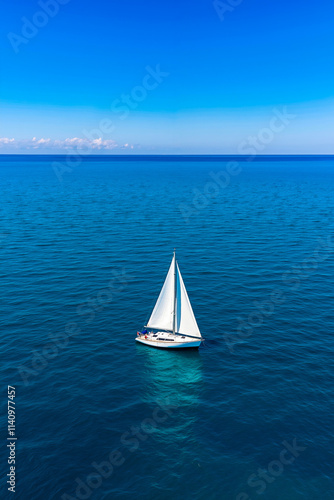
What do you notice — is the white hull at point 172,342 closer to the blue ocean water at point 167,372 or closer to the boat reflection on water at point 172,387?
the boat reflection on water at point 172,387

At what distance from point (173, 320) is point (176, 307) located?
85.0 inches

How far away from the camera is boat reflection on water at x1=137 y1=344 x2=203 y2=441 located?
127 feet

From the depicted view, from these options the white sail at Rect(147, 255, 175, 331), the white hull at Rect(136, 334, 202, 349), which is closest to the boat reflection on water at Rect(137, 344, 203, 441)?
the white hull at Rect(136, 334, 202, 349)

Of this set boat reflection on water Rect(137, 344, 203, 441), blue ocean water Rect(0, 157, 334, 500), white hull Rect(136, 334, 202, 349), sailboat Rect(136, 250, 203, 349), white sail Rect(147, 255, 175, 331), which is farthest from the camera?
white sail Rect(147, 255, 175, 331)

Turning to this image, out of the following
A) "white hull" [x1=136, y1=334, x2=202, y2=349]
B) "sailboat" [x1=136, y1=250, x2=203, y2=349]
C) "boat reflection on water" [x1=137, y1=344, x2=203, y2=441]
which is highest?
"sailboat" [x1=136, y1=250, x2=203, y2=349]

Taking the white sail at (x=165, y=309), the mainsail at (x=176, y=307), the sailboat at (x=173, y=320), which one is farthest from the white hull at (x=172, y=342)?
the white sail at (x=165, y=309)

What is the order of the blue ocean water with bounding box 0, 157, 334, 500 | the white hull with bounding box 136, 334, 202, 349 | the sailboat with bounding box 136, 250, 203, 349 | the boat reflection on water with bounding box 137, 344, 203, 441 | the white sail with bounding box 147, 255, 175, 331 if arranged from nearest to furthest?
the blue ocean water with bounding box 0, 157, 334, 500
the boat reflection on water with bounding box 137, 344, 203, 441
the white hull with bounding box 136, 334, 202, 349
the sailboat with bounding box 136, 250, 203, 349
the white sail with bounding box 147, 255, 175, 331

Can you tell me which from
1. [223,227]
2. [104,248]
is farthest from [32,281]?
[223,227]

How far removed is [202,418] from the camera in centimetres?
3966

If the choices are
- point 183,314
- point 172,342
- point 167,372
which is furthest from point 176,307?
point 167,372

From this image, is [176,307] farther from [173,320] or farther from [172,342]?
[172,342]

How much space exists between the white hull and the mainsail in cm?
114

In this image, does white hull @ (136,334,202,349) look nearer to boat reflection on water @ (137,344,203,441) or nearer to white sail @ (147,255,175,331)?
boat reflection on water @ (137,344,203,441)

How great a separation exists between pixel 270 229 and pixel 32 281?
71780mm
